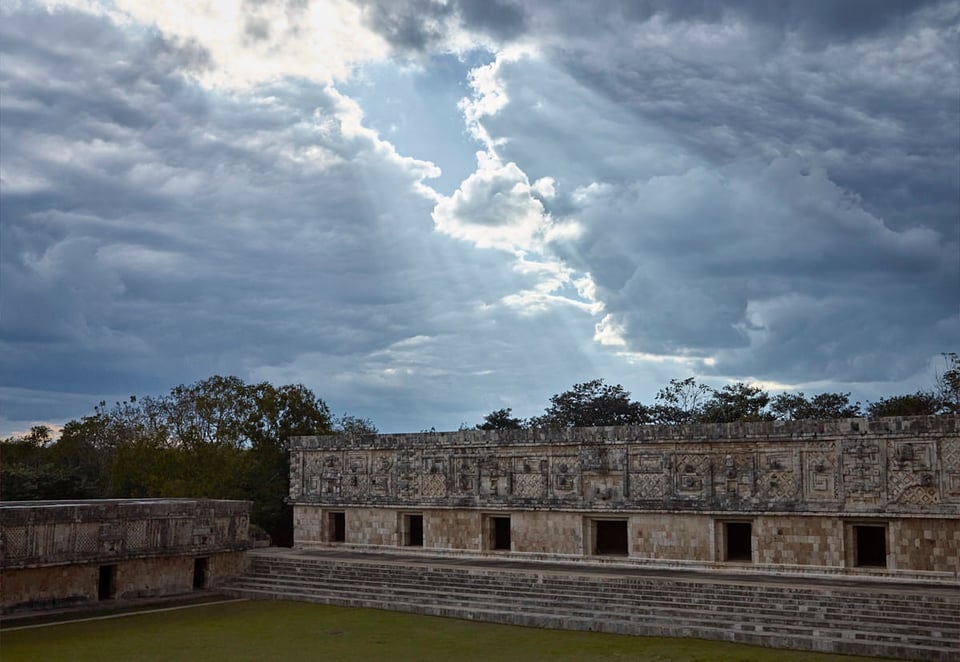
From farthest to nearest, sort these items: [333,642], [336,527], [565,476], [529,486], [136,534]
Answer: [336,527] → [529,486] → [565,476] → [136,534] → [333,642]

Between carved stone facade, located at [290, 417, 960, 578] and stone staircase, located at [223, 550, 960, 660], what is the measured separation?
106 centimetres

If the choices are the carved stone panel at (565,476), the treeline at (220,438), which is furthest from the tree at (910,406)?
the carved stone panel at (565,476)

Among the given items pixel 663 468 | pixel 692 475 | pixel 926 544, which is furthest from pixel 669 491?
pixel 926 544

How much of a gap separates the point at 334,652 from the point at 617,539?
14.3 meters

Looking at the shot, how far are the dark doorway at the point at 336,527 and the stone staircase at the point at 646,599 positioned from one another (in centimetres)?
352

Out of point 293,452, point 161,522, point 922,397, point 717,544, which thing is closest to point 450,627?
point 717,544

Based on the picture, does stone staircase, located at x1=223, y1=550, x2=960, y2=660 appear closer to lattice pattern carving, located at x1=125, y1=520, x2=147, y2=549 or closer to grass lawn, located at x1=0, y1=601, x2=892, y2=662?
grass lawn, located at x1=0, y1=601, x2=892, y2=662

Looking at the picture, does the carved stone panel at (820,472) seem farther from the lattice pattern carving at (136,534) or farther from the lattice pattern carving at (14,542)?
the lattice pattern carving at (14,542)

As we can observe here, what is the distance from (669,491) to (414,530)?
8.47 m

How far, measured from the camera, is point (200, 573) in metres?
22.3

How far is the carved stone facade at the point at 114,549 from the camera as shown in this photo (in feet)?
60.3

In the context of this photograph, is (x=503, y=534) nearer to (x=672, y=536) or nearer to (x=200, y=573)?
(x=672, y=536)

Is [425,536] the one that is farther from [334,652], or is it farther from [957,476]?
[957,476]

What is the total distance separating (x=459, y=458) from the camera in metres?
23.8
